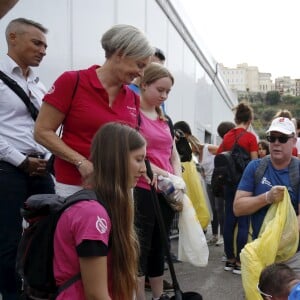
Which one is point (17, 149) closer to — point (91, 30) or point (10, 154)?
point (10, 154)

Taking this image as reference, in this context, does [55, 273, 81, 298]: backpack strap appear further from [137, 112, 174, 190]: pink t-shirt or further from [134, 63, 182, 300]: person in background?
[137, 112, 174, 190]: pink t-shirt

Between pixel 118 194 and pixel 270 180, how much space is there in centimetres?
177

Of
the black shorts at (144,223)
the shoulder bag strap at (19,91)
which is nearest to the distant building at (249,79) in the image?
the black shorts at (144,223)

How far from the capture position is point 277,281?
294cm

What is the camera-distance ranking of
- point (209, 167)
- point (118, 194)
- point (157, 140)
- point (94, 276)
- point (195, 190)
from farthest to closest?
point (209, 167) < point (195, 190) < point (157, 140) < point (118, 194) < point (94, 276)

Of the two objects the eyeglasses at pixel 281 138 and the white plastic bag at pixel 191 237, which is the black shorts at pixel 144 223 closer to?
the white plastic bag at pixel 191 237

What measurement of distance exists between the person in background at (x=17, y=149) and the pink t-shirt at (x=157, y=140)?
69 centimetres

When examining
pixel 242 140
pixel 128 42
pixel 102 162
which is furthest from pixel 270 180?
pixel 242 140

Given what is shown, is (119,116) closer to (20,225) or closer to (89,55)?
(20,225)

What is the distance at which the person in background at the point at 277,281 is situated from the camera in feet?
9.55

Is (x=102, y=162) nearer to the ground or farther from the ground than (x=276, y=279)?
farther from the ground

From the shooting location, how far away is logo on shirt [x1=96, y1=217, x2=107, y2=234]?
81.4 inches

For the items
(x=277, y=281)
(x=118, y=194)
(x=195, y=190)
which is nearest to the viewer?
(x=118, y=194)

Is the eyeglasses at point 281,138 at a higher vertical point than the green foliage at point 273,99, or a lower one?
lower
